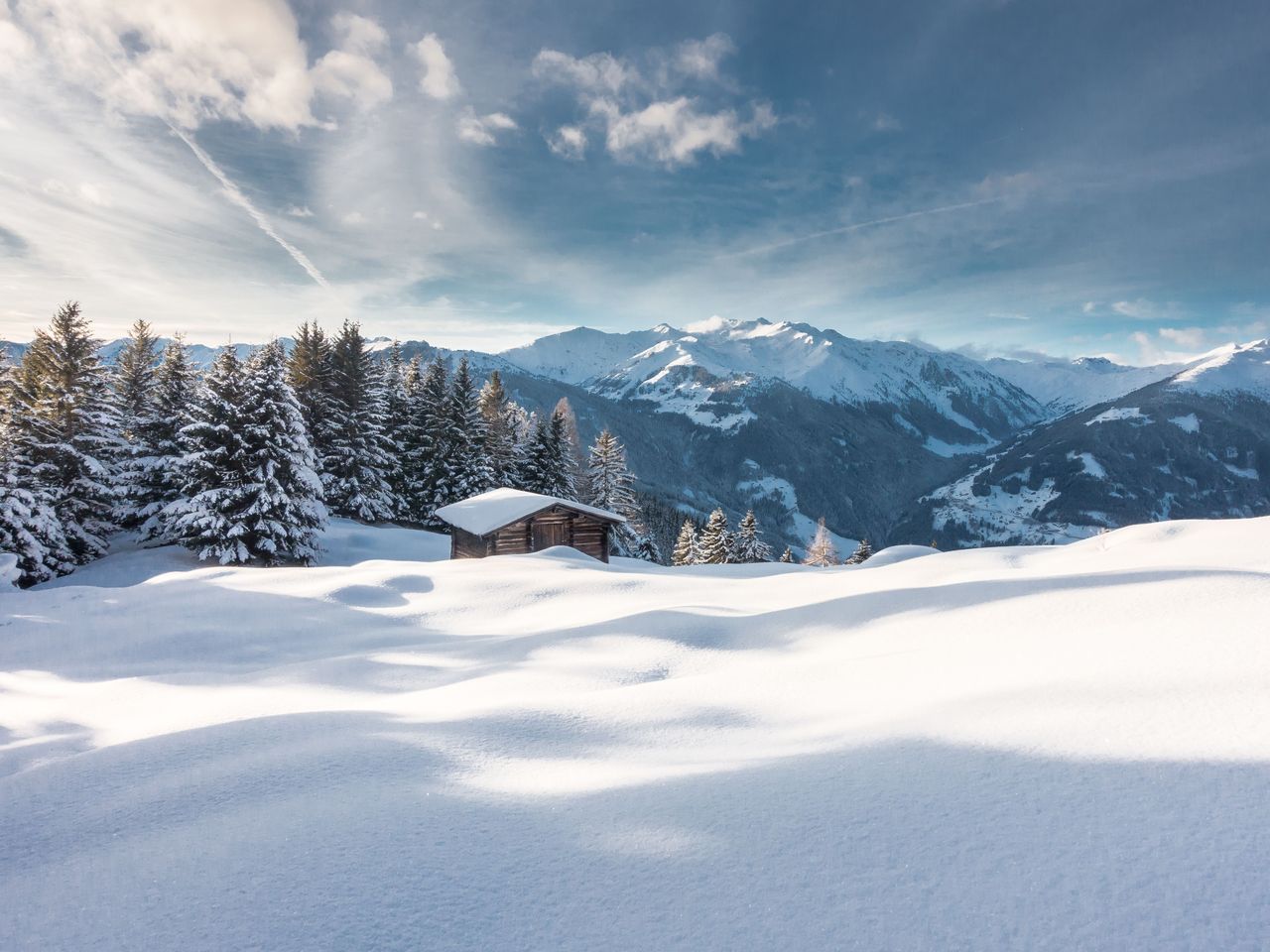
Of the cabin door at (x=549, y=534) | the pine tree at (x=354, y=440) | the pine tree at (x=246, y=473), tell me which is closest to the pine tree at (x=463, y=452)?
the pine tree at (x=354, y=440)

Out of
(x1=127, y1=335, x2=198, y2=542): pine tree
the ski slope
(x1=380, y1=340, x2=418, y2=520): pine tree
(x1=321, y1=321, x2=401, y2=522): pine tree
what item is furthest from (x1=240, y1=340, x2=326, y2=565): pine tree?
the ski slope

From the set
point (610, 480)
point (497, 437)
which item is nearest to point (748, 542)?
point (610, 480)

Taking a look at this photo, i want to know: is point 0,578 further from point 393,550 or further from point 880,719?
point 880,719

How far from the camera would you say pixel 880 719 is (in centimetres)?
357

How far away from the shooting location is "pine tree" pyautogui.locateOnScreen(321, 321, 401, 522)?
3147 centimetres

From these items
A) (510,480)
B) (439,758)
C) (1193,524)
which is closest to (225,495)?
(510,480)

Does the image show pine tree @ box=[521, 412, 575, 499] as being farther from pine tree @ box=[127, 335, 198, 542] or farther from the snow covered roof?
pine tree @ box=[127, 335, 198, 542]

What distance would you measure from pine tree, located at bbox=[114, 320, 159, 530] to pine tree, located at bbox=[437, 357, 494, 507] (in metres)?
14.6

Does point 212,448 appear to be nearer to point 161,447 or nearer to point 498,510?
point 161,447

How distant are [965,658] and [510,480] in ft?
117

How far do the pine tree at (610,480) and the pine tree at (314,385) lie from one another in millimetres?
17037

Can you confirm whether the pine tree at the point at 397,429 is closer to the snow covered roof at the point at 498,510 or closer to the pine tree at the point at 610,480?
the snow covered roof at the point at 498,510

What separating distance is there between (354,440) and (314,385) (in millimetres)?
3831

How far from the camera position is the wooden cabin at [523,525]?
22.9 meters
